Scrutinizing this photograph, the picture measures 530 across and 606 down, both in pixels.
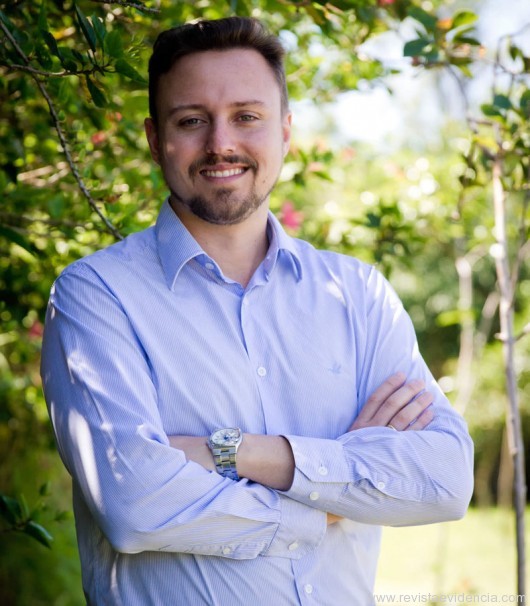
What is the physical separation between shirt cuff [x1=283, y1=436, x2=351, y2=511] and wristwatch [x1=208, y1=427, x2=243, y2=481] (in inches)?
5.3

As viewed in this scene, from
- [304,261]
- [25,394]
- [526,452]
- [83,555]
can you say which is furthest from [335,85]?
[526,452]

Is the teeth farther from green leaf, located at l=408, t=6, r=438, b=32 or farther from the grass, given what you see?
the grass

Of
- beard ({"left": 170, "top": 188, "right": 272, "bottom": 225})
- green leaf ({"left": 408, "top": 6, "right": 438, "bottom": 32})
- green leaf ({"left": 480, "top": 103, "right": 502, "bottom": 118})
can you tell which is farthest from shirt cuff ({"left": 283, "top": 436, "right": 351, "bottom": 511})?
green leaf ({"left": 408, "top": 6, "right": 438, "bottom": 32})

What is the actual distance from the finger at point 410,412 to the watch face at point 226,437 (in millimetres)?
449

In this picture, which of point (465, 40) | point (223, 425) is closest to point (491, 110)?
point (465, 40)

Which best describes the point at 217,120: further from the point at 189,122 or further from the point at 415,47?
the point at 415,47

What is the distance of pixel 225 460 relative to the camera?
1.95m

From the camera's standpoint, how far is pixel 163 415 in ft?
6.66

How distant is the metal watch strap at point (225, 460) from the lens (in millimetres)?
1948

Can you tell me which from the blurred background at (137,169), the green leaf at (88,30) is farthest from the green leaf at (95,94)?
the green leaf at (88,30)

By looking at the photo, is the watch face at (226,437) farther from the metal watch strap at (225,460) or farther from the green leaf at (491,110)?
the green leaf at (491,110)

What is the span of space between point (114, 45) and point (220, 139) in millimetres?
384

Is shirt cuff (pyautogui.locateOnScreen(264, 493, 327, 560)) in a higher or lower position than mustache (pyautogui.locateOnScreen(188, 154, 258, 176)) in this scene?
lower

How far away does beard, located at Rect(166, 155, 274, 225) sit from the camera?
2.20 metres
